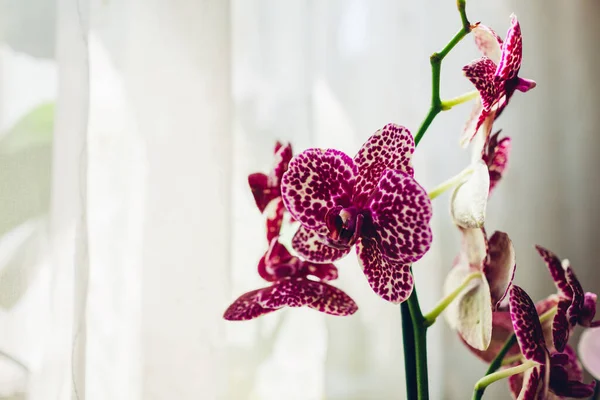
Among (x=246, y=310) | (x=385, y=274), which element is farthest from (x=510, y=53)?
(x=246, y=310)

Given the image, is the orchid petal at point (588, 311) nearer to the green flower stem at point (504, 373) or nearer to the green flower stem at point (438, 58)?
the green flower stem at point (504, 373)

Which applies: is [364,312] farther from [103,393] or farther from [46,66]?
[46,66]

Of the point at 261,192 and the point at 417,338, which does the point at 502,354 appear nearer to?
the point at 417,338

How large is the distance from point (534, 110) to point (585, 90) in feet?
0.40

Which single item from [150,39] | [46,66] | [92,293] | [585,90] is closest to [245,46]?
[150,39]

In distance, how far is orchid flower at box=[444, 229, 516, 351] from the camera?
Answer: 607 millimetres

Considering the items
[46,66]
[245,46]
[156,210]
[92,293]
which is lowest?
[92,293]

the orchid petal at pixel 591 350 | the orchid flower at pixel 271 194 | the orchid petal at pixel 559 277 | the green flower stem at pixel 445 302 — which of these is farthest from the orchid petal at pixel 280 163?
the orchid petal at pixel 591 350

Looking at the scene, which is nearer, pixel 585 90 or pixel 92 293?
pixel 92 293

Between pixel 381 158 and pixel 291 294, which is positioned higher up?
pixel 381 158

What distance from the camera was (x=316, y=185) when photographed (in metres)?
0.53

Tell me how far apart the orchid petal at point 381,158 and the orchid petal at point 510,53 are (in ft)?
0.40

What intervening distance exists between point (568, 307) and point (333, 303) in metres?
0.26

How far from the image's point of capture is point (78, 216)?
682 millimetres
